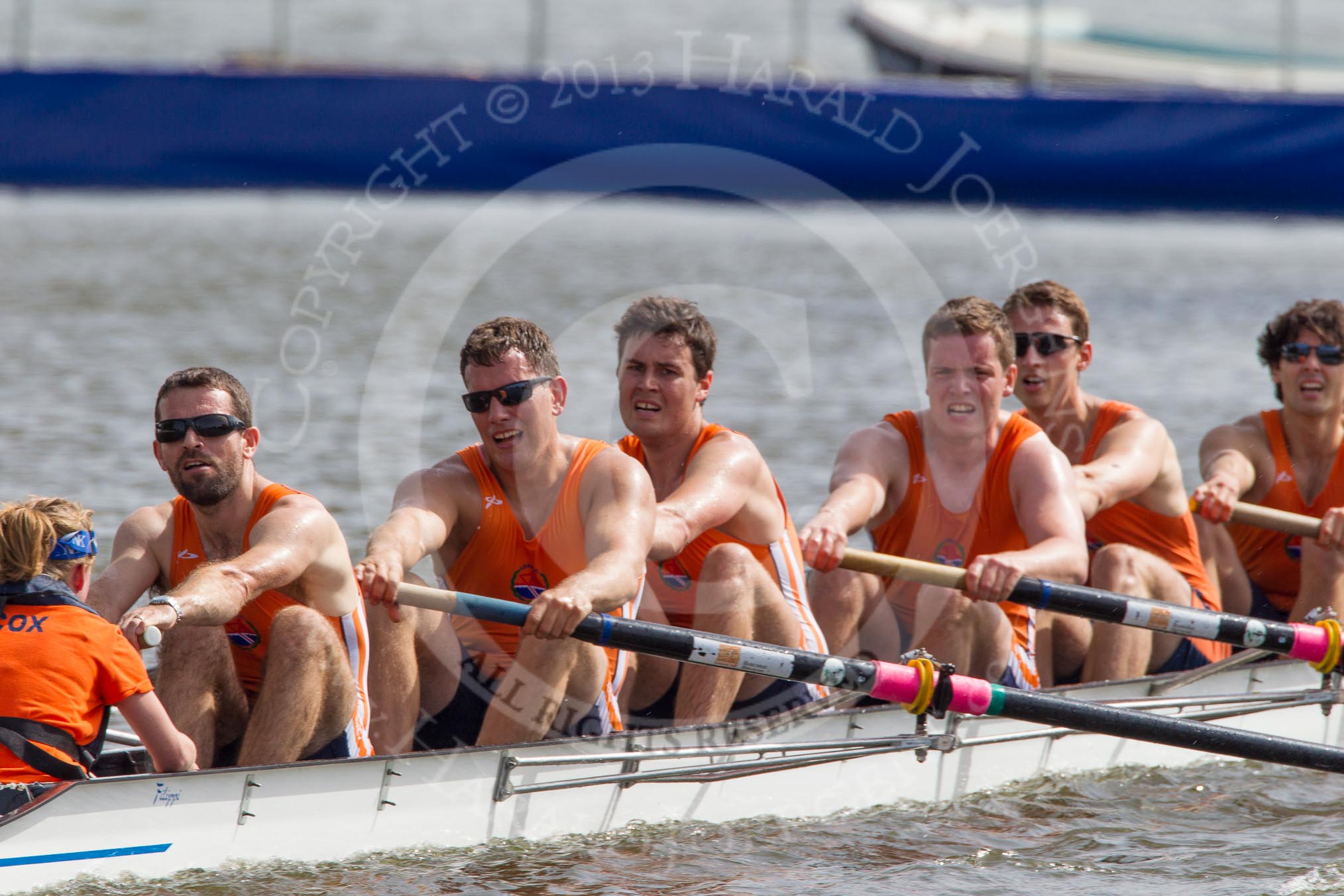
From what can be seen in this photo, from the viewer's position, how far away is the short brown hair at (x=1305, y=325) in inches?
279

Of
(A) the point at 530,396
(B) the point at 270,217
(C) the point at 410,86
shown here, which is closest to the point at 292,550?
(A) the point at 530,396

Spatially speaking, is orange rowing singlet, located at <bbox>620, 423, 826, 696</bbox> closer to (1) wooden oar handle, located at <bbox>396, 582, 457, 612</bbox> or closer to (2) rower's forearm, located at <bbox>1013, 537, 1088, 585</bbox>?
(2) rower's forearm, located at <bbox>1013, 537, 1088, 585</bbox>

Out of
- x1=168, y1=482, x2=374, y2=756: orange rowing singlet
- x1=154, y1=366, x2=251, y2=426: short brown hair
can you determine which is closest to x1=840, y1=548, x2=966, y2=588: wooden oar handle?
x1=168, y1=482, x2=374, y2=756: orange rowing singlet

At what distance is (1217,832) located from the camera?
610 cm

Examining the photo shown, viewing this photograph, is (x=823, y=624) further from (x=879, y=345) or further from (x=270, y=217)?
(x=270, y=217)

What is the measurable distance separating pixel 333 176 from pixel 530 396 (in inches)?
466

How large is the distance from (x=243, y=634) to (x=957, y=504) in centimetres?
264

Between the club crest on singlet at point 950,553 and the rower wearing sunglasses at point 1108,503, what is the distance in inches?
20.1

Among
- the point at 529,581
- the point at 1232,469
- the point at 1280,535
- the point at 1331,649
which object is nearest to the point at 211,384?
the point at 529,581

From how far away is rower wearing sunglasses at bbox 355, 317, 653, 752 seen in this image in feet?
17.0

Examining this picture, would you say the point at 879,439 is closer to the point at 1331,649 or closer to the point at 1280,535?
the point at 1331,649

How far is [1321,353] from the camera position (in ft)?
23.2

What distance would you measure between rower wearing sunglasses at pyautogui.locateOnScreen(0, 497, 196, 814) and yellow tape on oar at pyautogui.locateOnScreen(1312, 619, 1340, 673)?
13.7ft

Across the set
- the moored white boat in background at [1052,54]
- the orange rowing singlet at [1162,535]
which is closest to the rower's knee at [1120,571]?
the orange rowing singlet at [1162,535]
